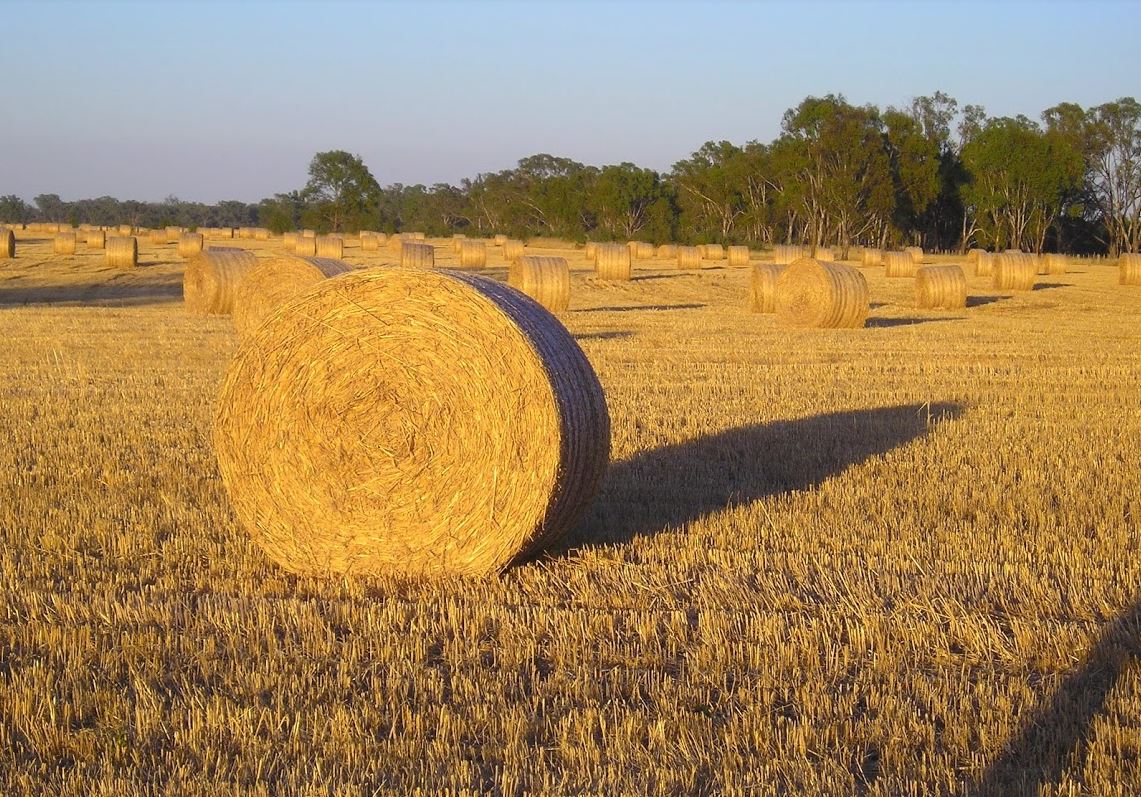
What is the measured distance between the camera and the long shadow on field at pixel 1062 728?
11.8 ft

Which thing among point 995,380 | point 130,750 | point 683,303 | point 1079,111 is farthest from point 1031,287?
point 1079,111

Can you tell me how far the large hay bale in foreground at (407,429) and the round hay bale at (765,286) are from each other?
51.1ft

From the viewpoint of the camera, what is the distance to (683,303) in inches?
1008

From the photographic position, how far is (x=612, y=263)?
A: 3120 cm

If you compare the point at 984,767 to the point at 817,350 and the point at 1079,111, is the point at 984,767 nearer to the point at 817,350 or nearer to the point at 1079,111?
the point at 817,350

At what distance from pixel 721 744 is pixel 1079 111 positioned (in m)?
72.0

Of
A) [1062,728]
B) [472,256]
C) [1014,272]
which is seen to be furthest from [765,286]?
[1062,728]

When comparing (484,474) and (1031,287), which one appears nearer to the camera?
(484,474)

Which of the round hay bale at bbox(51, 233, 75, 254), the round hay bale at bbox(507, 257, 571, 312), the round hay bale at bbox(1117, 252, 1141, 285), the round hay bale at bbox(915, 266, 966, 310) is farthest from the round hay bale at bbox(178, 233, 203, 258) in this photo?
the round hay bale at bbox(1117, 252, 1141, 285)

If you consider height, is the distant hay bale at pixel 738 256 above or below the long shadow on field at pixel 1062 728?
above

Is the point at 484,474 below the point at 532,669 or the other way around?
the other way around

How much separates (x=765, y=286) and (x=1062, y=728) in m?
17.9

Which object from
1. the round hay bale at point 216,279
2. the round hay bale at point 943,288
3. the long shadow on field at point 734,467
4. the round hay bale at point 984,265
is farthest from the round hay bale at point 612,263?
the long shadow on field at point 734,467

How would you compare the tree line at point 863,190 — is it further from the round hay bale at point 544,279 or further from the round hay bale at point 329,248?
the round hay bale at point 544,279
